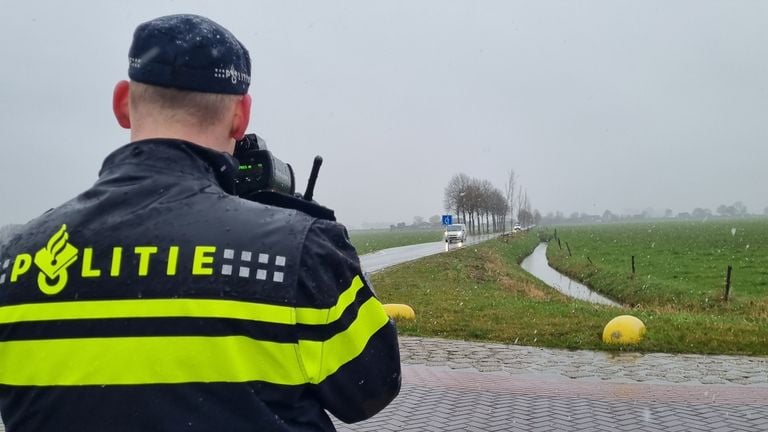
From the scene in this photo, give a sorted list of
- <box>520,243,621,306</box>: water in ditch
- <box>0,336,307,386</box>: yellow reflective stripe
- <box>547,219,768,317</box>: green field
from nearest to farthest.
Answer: <box>0,336,307,386</box>: yellow reflective stripe → <box>547,219,768,317</box>: green field → <box>520,243,621,306</box>: water in ditch

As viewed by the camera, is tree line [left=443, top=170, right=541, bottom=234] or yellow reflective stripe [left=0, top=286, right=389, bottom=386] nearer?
yellow reflective stripe [left=0, top=286, right=389, bottom=386]

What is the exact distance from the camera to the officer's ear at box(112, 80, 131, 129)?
5.56 feet

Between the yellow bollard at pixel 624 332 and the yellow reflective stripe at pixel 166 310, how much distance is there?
8792 millimetres

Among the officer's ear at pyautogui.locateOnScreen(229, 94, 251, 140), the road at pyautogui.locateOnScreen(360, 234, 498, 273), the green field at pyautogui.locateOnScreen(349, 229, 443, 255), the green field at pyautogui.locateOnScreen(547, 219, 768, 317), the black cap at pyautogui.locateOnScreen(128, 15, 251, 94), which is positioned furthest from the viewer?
the green field at pyautogui.locateOnScreen(349, 229, 443, 255)

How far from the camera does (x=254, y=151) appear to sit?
73.9 inches

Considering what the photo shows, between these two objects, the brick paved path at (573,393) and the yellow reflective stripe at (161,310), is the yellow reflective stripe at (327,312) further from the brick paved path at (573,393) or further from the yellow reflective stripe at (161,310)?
the brick paved path at (573,393)

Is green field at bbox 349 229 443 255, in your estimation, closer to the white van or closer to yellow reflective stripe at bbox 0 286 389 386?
the white van

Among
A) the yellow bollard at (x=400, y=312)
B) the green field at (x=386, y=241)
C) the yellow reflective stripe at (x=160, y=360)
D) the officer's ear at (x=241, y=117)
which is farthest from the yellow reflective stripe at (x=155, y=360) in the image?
the green field at (x=386, y=241)

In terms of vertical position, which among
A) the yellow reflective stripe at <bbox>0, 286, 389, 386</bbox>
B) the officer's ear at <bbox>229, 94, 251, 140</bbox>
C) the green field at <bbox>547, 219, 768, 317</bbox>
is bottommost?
the green field at <bbox>547, 219, 768, 317</bbox>

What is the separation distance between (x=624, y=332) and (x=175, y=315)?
9.06 meters

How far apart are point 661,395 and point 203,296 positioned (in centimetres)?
647

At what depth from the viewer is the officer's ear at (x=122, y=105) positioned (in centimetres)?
169

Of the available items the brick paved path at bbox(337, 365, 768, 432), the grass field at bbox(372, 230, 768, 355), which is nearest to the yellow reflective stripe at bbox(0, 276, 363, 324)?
the brick paved path at bbox(337, 365, 768, 432)

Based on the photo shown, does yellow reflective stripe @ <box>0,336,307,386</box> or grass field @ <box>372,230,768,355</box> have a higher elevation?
yellow reflective stripe @ <box>0,336,307,386</box>
